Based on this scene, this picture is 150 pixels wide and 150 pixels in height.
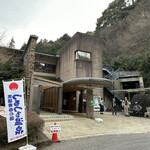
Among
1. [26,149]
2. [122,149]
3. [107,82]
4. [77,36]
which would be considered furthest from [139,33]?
[26,149]

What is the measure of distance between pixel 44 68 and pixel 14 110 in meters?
18.0

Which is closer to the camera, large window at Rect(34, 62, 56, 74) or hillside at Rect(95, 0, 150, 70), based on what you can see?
hillside at Rect(95, 0, 150, 70)

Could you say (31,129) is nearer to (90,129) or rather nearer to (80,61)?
(90,129)

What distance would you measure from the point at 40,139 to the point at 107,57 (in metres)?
29.3

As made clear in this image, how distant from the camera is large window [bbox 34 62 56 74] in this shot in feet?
69.3

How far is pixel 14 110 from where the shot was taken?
15.2ft

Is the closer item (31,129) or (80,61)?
(31,129)

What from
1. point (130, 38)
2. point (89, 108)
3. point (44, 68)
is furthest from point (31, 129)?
point (130, 38)

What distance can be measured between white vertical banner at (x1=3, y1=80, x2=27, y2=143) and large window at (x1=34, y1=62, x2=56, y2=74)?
54.8 ft

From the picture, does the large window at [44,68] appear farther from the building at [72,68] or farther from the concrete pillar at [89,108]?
the concrete pillar at [89,108]

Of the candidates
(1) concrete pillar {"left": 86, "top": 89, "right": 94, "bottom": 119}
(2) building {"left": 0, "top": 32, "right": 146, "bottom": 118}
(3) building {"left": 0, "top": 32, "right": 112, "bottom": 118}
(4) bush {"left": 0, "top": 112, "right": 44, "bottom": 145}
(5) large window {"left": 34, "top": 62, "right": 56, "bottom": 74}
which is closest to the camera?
(4) bush {"left": 0, "top": 112, "right": 44, "bottom": 145}

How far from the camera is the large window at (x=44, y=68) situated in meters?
21.1

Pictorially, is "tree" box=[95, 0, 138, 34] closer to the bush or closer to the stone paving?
the stone paving

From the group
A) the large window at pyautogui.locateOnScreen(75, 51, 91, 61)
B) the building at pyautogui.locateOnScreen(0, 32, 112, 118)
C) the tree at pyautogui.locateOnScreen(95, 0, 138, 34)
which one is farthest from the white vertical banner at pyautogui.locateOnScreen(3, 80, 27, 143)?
the tree at pyautogui.locateOnScreen(95, 0, 138, 34)
